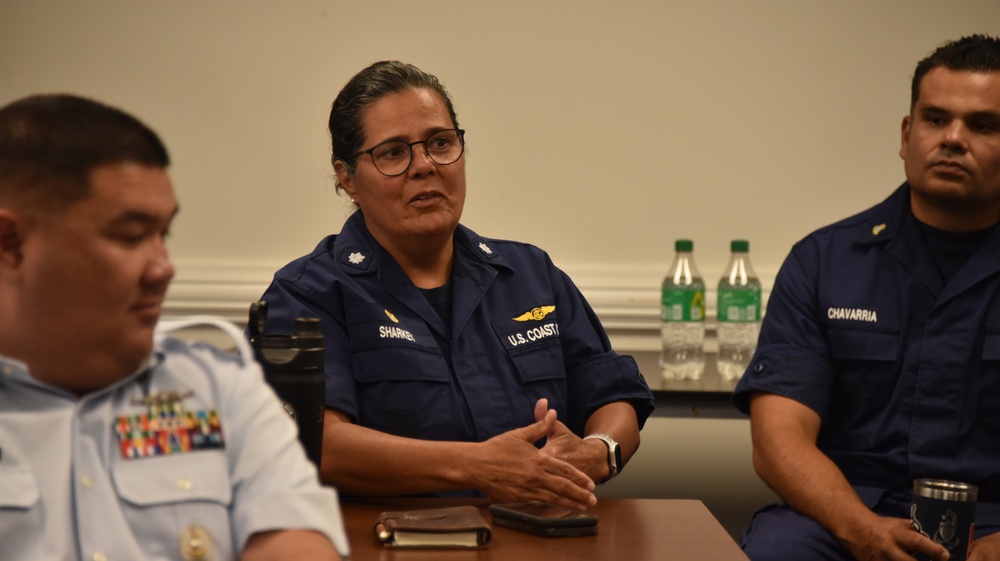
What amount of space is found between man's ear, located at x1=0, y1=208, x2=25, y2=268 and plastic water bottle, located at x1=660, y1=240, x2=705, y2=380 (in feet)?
7.76

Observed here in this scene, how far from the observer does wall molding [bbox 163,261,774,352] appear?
3.62 metres

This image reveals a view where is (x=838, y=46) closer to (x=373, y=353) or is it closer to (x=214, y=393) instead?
(x=373, y=353)

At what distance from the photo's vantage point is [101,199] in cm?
113

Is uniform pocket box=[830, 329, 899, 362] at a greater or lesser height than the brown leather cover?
greater

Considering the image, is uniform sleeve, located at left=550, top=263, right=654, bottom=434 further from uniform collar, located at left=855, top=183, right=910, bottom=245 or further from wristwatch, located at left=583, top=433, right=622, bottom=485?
uniform collar, located at left=855, top=183, right=910, bottom=245

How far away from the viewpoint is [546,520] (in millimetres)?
1561

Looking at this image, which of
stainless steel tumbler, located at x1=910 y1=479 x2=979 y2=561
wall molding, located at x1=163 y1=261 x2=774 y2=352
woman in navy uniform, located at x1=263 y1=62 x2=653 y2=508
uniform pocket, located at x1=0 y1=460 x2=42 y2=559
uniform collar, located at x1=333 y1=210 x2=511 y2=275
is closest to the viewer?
uniform pocket, located at x1=0 y1=460 x2=42 y2=559

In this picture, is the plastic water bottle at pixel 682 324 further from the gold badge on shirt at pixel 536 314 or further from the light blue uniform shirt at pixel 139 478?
the light blue uniform shirt at pixel 139 478

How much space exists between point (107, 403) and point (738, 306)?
248 cm

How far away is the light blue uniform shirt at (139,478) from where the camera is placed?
1.13 metres

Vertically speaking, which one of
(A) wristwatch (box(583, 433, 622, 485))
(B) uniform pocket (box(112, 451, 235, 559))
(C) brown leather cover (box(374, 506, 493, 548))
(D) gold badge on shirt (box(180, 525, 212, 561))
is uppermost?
(B) uniform pocket (box(112, 451, 235, 559))

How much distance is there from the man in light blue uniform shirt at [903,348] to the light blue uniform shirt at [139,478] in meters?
1.32

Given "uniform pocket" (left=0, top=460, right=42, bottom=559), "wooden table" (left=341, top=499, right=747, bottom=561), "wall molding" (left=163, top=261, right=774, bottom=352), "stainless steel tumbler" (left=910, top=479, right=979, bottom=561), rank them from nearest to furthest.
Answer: "uniform pocket" (left=0, top=460, right=42, bottom=559)
"wooden table" (left=341, top=499, right=747, bottom=561)
"stainless steel tumbler" (left=910, top=479, right=979, bottom=561)
"wall molding" (left=163, top=261, right=774, bottom=352)

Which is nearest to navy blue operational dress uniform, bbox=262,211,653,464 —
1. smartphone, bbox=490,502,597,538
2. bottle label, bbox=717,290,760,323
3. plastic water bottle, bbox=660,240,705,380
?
smartphone, bbox=490,502,597,538
